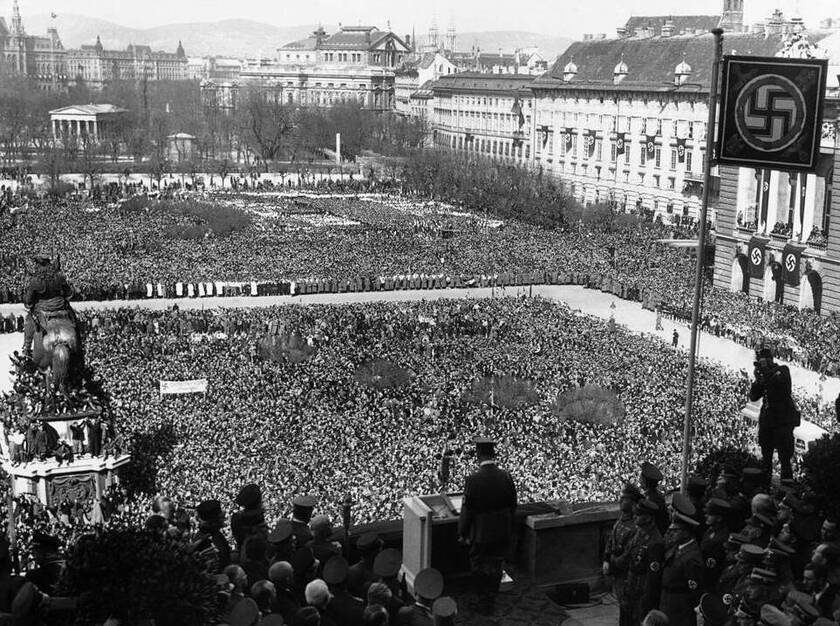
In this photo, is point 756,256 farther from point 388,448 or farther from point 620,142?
point 620,142

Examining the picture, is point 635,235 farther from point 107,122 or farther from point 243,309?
point 107,122

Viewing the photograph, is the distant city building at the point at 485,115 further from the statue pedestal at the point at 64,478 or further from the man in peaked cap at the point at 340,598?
the man in peaked cap at the point at 340,598

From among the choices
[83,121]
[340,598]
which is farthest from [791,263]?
[83,121]

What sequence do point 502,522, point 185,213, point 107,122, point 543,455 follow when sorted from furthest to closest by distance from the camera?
point 107,122 → point 185,213 → point 543,455 → point 502,522

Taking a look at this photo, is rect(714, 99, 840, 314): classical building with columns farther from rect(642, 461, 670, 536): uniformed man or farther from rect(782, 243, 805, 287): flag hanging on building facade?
rect(642, 461, 670, 536): uniformed man

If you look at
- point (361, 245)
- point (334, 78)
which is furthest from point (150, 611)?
point (334, 78)
